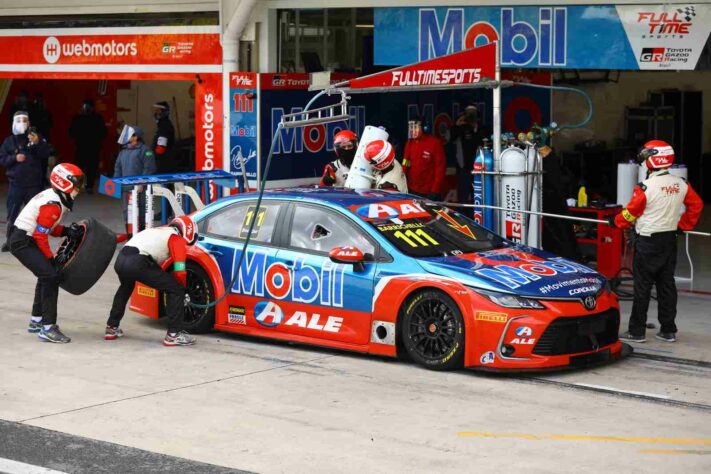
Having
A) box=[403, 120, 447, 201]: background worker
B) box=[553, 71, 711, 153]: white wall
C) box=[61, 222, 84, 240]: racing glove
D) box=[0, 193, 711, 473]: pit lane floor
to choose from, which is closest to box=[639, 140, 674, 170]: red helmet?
box=[0, 193, 711, 473]: pit lane floor

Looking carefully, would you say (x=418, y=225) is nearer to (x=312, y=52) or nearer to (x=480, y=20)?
(x=480, y=20)

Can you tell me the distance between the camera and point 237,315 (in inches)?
437

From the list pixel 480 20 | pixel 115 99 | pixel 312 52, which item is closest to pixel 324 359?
pixel 480 20

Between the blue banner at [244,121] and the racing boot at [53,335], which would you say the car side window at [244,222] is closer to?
the racing boot at [53,335]

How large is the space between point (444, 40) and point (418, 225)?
Answer: 16.5 feet

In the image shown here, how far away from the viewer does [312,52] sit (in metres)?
17.2

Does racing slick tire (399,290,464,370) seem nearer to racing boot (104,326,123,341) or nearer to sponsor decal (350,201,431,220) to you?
sponsor decal (350,201,431,220)

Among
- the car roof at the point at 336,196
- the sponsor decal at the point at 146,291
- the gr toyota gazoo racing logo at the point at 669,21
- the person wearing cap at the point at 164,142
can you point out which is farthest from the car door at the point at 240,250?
the person wearing cap at the point at 164,142

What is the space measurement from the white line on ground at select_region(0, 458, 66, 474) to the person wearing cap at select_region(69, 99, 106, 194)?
1743 cm

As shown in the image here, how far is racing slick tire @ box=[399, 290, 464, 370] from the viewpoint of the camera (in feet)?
32.0

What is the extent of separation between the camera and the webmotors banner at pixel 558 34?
1333 cm

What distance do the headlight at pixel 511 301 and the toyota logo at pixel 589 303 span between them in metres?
0.47

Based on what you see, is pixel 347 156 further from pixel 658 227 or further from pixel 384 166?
pixel 658 227

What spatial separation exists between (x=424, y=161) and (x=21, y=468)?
31.9 feet
